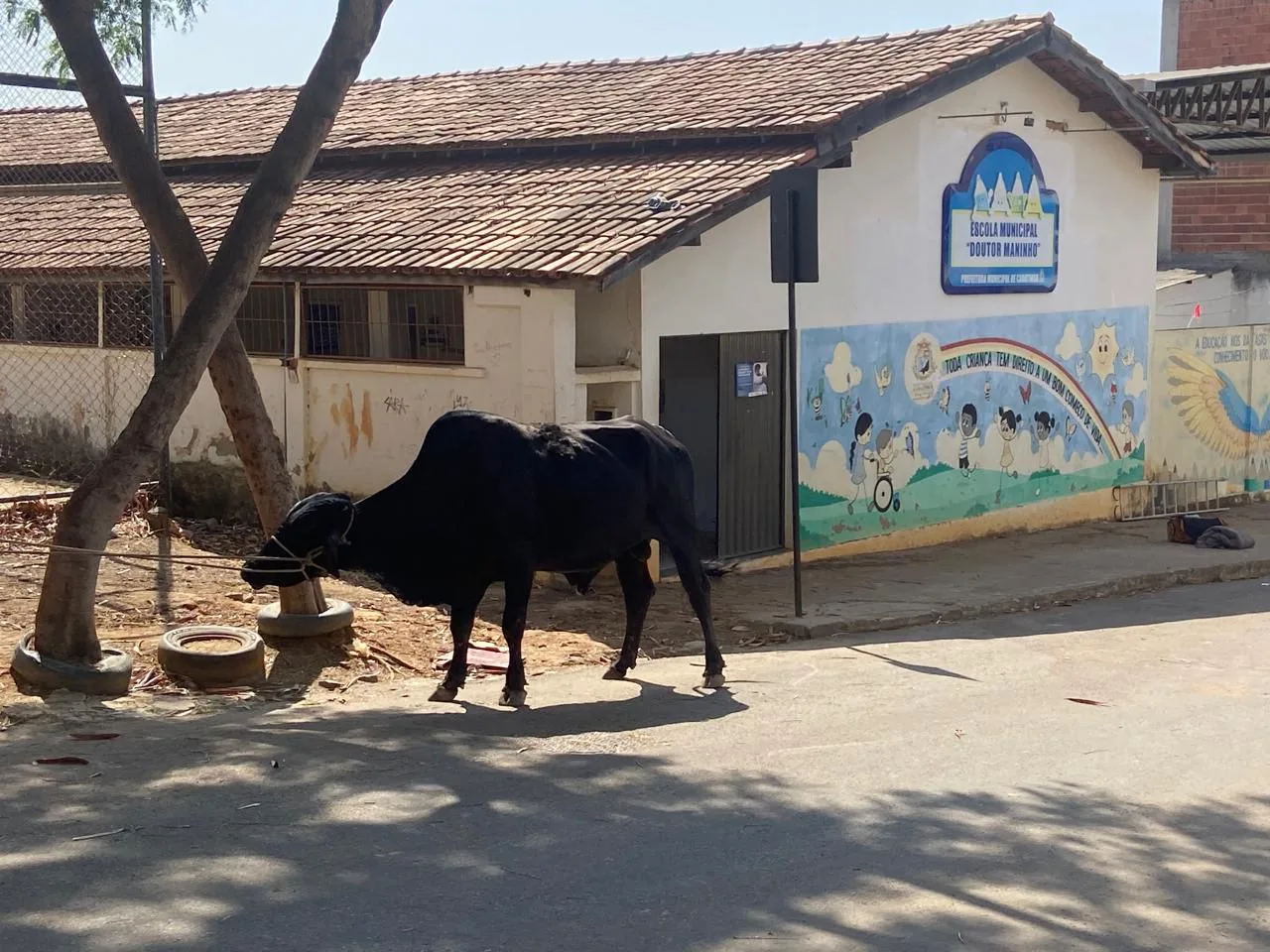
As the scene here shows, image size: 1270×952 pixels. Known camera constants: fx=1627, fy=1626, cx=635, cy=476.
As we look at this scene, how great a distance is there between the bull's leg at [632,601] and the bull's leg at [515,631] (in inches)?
40.2

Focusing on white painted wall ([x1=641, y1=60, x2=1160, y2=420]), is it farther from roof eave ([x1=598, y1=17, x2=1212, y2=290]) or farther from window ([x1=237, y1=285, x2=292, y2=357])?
window ([x1=237, y1=285, x2=292, y2=357])

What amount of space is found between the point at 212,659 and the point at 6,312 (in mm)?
9432

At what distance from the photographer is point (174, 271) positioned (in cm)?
948

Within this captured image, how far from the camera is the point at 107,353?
1581 centimetres

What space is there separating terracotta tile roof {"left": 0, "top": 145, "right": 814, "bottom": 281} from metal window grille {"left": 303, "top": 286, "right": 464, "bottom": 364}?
0.48 meters

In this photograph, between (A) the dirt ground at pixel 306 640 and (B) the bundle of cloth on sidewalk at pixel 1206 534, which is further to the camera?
(B) the bundle of cloth on sidewalk at pixel 1206 534

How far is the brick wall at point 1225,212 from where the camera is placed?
25.0 metres

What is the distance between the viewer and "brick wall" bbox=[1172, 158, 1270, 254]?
2500 centimetres

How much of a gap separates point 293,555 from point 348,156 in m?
9.52

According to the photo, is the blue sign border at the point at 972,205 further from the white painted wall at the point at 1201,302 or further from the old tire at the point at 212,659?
the old tire at the point at 212,659

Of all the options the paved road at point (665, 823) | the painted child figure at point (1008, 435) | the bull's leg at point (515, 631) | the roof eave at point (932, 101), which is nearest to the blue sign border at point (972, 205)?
the roof eave at point (932, 101)

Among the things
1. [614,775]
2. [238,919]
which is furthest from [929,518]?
[238,919]

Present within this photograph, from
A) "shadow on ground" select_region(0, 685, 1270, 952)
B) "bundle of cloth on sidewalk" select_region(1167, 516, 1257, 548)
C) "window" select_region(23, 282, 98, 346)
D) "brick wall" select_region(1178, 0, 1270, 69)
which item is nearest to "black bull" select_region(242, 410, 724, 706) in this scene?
"shadow on ground" select_region(0, 685, 1270, 952)

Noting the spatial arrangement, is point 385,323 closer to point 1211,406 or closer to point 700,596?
point 700,596
